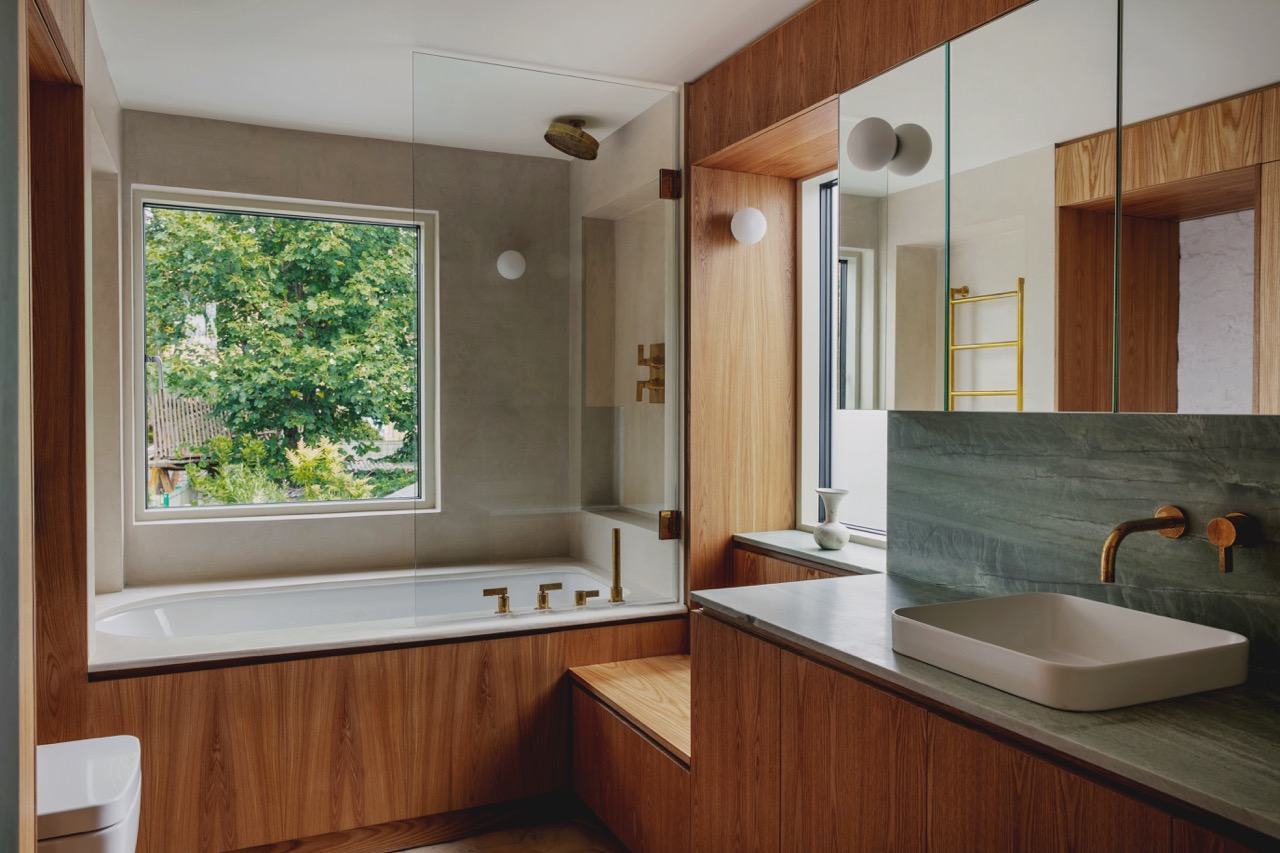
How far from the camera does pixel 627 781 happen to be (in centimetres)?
257

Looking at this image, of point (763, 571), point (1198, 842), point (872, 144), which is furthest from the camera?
point (763, 571)

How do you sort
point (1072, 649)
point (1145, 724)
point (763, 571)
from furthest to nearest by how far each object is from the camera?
point (763, 571) → point (1072, 649) → point (1145, 724)

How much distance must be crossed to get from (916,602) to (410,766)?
162cm

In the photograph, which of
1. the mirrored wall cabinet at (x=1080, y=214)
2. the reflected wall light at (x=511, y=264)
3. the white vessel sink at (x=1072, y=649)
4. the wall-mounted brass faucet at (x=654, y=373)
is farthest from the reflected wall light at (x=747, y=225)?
the white vessel sink at (x=1072, y=649)

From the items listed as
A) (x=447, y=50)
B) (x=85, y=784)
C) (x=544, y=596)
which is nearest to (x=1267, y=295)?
(x=544, y=596)

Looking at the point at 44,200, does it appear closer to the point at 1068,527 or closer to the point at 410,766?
the point at 410,766

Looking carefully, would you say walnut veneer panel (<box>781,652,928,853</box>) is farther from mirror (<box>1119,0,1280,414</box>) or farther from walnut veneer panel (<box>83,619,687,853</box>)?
walnut veneer panel (<box>83,619,687,853</box>)

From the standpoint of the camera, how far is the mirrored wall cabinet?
53.5 inches

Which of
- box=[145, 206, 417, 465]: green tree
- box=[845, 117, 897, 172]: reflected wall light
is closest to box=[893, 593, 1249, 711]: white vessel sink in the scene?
box=[845, 117, 897, 172]: reflected wall light

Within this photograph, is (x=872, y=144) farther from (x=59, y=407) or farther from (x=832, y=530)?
(x=59, y=407)

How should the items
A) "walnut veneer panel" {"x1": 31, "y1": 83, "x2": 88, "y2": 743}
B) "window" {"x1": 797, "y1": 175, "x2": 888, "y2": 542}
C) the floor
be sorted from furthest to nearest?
"window" {"x1": 797, "y1": 175, "x2": 888, "y2": 542}, the floor, "walnut veneer panel" {"x1": 31, "y1": 83, "x2": 88, "y2": 743}

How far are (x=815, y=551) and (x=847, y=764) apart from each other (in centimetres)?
114

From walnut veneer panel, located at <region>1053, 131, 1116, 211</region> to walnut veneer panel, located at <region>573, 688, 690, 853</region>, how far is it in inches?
63.5

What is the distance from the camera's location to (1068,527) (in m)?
1.92
